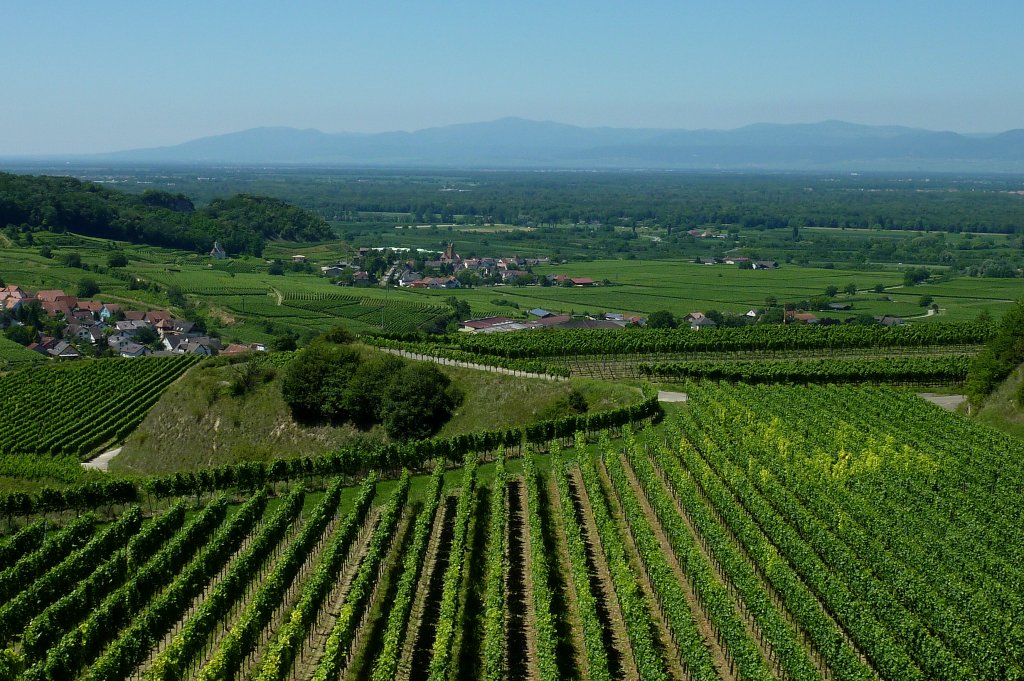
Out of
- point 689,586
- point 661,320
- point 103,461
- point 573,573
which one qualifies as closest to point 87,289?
point 661,320

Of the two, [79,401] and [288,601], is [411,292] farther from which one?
[288,601]

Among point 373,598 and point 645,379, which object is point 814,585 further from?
point 645,379

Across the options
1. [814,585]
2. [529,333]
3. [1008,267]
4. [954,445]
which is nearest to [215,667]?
[814,585]

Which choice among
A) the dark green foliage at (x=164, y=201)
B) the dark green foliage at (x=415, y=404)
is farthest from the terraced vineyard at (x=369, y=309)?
the dark green foliage at (x=164, y=201)

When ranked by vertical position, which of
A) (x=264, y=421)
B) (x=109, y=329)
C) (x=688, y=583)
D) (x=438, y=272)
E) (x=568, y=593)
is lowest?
(x=438, y=272)

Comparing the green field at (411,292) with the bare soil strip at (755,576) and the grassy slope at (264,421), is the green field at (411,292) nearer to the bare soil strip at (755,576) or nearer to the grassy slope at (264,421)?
the grassy slope at (264,421)
